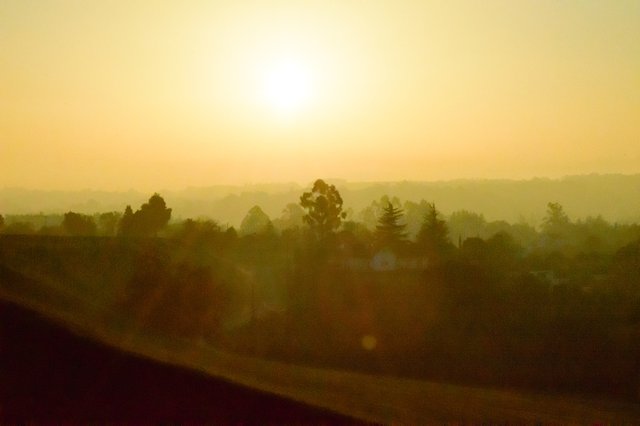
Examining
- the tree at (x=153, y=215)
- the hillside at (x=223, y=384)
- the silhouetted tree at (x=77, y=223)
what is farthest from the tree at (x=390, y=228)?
the hillside at (x=223, y=384)

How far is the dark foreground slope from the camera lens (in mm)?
12641

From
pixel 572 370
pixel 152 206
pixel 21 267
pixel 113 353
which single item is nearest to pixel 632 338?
pixel 572 370

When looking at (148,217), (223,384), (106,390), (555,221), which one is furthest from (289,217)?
(106,390)

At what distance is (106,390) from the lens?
44.1 feet

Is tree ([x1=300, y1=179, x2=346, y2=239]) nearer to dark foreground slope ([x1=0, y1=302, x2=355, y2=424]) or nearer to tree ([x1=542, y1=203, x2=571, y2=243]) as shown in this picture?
tree ([x1=542, y1=203, x2=571, y2=243])

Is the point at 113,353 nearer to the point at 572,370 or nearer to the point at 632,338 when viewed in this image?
the point at 572,370

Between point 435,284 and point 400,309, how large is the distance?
10.1 ft

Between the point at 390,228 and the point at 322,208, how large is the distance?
5.67 m

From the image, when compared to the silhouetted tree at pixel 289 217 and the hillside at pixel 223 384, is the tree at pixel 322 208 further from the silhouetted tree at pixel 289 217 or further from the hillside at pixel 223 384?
the hillside at pixel 223 384

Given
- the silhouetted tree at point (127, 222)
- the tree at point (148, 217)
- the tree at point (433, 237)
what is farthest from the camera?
the tree at point (433, 237)

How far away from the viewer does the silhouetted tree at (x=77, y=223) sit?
165 ft

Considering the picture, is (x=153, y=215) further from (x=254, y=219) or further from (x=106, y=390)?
(x=106, y=390)

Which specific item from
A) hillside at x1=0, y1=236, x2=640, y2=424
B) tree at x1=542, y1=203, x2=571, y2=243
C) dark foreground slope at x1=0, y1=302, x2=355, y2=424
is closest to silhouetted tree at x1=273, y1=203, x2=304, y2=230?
tree at x1=542, y1=203, x2=571, y2=243

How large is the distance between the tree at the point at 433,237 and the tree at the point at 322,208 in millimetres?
5793
